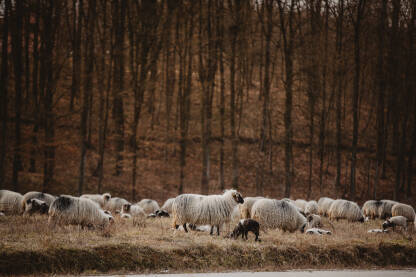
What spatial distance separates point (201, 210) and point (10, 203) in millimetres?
8099

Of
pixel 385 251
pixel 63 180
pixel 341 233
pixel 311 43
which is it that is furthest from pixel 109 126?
pixel 385 251

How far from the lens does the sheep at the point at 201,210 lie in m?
13.7

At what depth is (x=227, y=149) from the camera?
1380 inches

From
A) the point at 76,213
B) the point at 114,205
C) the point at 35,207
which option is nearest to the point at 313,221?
the point at 76,213

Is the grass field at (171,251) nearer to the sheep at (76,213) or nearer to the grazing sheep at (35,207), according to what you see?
the sheep at (76,213)

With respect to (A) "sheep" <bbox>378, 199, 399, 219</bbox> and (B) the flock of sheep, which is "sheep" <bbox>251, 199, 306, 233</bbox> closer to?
(B) the flock of sheep

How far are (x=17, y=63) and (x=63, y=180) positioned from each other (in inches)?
293

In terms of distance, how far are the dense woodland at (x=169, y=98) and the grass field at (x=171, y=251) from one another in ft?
37.5

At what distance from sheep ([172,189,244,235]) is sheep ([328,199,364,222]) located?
7.33m

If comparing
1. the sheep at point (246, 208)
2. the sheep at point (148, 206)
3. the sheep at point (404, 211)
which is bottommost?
the sheep at point (148, 206)

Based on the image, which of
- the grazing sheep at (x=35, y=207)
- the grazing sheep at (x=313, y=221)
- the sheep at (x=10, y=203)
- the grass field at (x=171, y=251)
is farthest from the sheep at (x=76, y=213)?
the grazing sheep at (x=313, y=221)

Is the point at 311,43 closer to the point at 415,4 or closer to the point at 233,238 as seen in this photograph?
the point at 415,4

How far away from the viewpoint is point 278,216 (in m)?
14.7

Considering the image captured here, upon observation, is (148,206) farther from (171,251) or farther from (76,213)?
(171,251)
